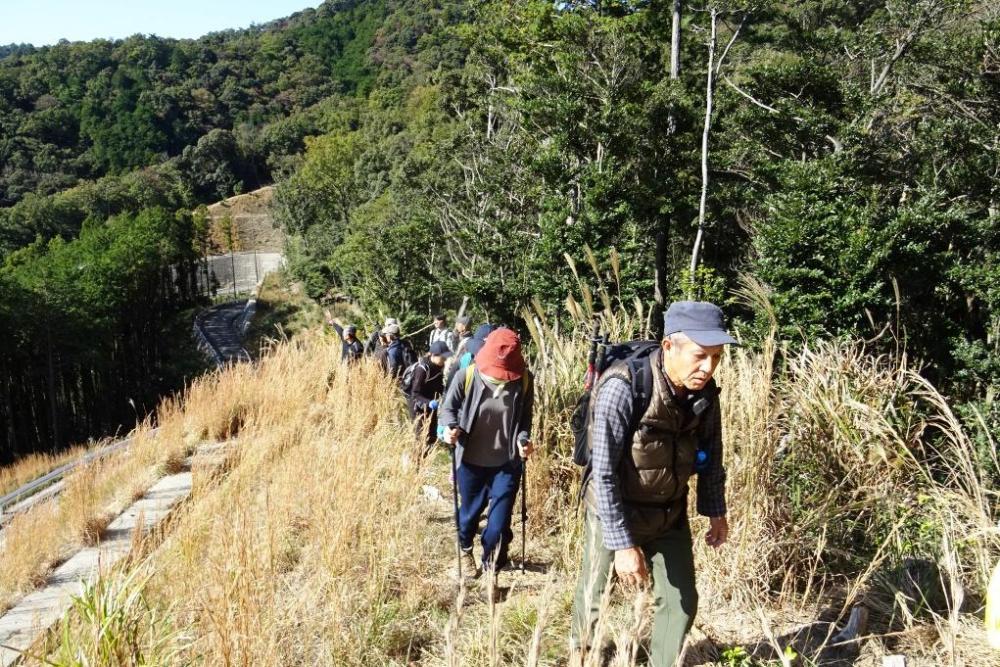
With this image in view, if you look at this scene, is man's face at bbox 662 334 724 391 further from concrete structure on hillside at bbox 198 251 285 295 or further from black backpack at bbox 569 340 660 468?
concrete structure on hillside at bbox 198 251 285 295

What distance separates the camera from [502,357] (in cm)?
299

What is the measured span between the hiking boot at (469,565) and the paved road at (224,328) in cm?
3234

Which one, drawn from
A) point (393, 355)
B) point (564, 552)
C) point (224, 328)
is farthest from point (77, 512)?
point (224, 328)

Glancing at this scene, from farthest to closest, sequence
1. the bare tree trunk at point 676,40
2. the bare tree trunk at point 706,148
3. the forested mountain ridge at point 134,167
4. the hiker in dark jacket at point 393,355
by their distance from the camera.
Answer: the forested mountain ridge at point 134,167
the bare tree trunk at point 676,40
the bare tree trunk at point 706,148
the hiker in dark jacket at point 393,355

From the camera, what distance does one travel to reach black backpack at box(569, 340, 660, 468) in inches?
76.0

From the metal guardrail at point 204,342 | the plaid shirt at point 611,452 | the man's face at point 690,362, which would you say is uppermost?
the man's face at point 690,362

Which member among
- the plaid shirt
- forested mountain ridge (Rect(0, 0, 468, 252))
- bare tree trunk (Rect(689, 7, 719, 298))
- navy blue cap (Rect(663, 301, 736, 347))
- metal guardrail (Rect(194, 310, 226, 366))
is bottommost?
metal guardrail (Rect(194, 310, 226, 366))

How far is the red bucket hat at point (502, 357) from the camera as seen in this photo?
299cm

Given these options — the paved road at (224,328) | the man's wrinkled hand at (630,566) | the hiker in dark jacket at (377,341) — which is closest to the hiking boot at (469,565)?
the man's wrinkled hand at (630,566)

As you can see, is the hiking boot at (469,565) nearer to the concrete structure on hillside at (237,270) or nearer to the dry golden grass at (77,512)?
the dry golden grass at (77,512)

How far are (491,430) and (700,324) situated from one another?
141 centimetres

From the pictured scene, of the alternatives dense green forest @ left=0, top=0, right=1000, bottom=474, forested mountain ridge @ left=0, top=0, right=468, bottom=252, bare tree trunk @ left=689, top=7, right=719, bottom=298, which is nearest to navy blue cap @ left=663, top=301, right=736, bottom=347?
dense green forest @ left=0, top=0, right=1000, bottom=474

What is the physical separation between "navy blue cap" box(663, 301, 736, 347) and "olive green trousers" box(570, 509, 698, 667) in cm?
65

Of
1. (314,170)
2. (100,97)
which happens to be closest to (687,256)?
(314,170)
